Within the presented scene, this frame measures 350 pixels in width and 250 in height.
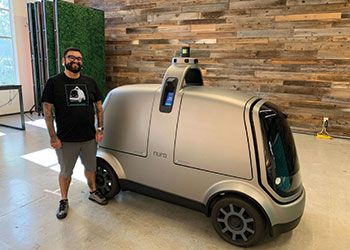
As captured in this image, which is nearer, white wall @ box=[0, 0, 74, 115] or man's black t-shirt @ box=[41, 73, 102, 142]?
man's black t-shirt @ box=[41, 73, 102, 142]

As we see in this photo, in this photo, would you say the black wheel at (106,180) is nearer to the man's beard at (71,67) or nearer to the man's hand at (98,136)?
the man's hand at (98,136)

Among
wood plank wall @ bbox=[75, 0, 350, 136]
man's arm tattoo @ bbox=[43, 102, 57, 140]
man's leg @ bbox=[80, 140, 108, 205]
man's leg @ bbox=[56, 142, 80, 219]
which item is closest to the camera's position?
man's arm tattoo @ bbox=[43, 102, 57, 140]

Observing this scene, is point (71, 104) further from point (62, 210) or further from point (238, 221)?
point (238, 221)

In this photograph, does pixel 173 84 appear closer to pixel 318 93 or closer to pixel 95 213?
pixel 95 213

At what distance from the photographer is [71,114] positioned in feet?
7.29

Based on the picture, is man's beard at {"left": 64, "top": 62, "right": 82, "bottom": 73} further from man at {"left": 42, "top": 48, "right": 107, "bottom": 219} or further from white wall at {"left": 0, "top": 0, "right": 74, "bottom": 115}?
white wall at {"left": 0, "top": 0, "right": 74, "bottom": 115}

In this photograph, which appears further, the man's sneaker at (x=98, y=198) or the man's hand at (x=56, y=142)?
the man's sneaker at (x=98, y=198)

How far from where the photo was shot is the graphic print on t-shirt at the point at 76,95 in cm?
221

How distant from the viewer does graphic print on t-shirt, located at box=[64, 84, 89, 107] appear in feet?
7.26

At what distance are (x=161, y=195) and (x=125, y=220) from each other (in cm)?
37

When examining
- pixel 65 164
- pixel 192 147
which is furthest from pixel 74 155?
pixel 192 147

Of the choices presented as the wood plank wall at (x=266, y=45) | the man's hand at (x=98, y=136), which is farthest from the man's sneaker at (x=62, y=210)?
the wood plank wall at (x=266, y=45)

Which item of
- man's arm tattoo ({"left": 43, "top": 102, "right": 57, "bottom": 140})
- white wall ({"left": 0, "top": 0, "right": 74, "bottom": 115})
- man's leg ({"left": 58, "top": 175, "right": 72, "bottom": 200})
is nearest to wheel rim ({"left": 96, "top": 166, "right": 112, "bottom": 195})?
man's leg ({"left": 58, "top": 175, "right": 72, "bottom": 200})

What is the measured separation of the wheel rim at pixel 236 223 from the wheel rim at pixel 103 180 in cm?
108
